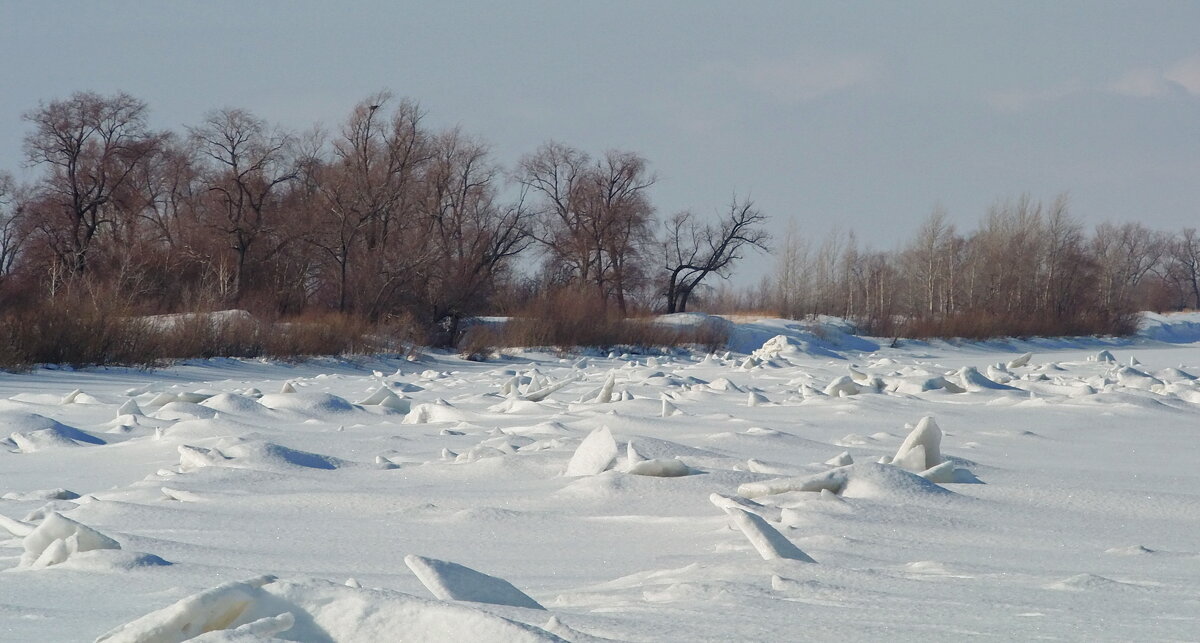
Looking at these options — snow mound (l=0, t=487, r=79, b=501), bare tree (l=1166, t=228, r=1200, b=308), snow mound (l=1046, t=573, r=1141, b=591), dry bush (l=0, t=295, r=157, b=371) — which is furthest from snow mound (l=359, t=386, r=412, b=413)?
bare tree (l=1166, t=228, r=1200, b=308)

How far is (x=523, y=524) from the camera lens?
103 inches

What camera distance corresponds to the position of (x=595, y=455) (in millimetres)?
3312

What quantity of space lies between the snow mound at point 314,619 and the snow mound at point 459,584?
23cm

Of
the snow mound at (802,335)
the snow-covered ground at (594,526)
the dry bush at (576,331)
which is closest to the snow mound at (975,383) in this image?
the snow-covered ground at (594,526)

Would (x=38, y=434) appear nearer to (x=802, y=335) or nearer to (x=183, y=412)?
(x=183, y=412)

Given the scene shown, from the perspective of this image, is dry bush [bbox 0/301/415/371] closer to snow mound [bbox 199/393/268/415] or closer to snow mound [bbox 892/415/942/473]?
snow mound [bbox 199/393/268/415]

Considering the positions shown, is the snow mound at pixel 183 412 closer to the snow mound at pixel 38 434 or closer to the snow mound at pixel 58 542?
the snow mound at pixel 38 434

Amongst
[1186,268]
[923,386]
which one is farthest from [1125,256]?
[923,386]

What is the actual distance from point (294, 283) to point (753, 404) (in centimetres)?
2473

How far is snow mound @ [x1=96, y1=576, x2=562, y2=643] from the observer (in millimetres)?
1153

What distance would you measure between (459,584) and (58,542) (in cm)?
86

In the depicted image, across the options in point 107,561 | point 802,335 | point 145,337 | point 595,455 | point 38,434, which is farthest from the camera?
point 802,335

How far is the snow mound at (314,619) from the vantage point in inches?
45.4

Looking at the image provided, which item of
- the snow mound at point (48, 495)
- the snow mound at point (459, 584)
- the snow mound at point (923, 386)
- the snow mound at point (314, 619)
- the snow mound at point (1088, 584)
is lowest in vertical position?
the snow mound at point (48, 495)
